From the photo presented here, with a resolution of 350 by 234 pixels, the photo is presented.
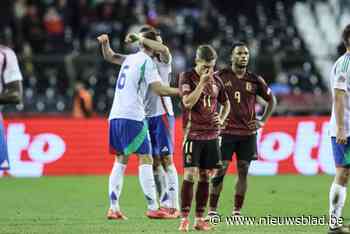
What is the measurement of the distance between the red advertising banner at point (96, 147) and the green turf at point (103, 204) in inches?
27.7

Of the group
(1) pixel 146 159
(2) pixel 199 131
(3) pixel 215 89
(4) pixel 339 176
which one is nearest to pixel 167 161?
(1) pixel 146 159

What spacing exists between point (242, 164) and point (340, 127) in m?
2.50

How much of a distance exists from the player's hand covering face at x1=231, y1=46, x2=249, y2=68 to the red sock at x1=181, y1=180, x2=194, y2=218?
2189mm

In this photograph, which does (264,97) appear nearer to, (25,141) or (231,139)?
(231,139)

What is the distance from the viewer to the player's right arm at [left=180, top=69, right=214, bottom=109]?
1197 centimetres

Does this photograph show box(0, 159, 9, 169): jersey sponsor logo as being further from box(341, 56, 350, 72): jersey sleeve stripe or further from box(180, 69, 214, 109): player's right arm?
box(341, 56, 350, 72): jersey sleeve stripe

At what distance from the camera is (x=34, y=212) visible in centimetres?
1458

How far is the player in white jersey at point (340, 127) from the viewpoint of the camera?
38.1ft

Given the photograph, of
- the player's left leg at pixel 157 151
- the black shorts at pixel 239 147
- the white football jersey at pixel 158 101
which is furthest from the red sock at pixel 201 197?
the white football jersey at pixel 158 101

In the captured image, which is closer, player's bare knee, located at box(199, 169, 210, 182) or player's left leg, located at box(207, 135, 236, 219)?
player's bare knee, located at box(199, 169, 210, 182)

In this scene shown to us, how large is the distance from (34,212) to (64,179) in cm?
618

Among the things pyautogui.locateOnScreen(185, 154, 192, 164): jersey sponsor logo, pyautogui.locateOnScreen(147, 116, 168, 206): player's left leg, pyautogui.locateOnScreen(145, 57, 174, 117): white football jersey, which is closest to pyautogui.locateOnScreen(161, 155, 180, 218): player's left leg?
pyautogui.locateOnScreen(147, 116, 168, 206): player's left leg

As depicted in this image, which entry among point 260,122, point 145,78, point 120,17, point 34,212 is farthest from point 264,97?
point 120,17

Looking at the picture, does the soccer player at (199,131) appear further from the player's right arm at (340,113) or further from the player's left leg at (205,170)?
the player's right arm at (340,113)
